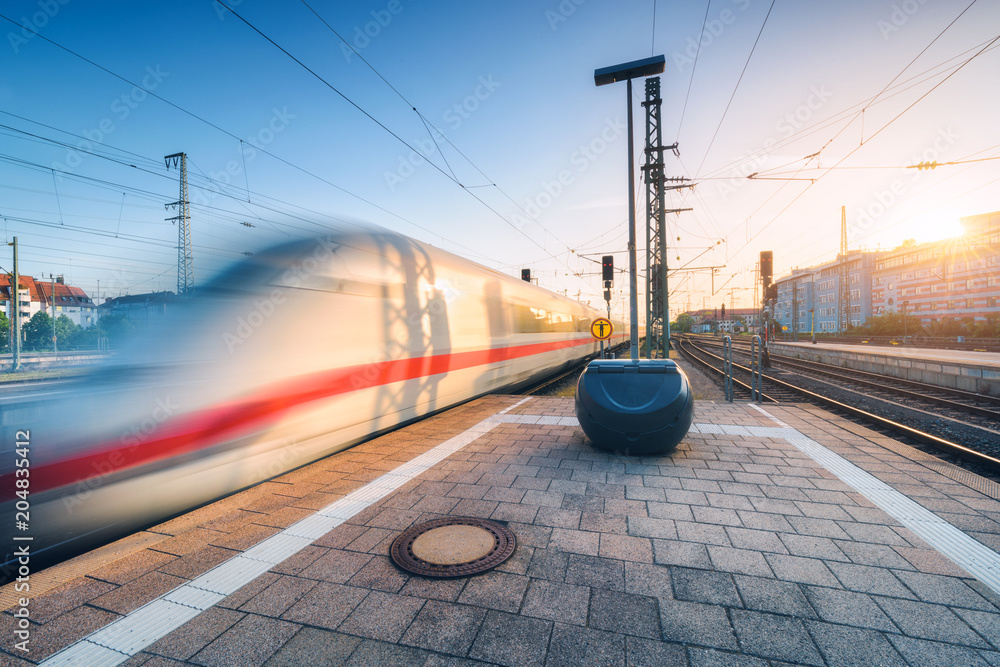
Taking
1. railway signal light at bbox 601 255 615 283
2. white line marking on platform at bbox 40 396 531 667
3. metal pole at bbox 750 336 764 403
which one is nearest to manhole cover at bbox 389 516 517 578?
white line marking on platform at bbox 40 396 531 667

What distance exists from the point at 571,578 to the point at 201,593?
7.42ft

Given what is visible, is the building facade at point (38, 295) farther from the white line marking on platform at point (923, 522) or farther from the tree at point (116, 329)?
the white line marking on platform at point (923, 522)

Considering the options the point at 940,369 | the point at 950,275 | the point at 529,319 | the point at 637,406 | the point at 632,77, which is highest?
the point at 632,77

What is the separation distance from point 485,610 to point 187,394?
2.61 metres

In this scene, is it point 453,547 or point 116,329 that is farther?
point 116,329

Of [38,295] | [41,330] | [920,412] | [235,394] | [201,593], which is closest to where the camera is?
[201,593]

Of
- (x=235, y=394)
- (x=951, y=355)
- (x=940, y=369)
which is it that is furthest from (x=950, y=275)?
(x=235, y=394)

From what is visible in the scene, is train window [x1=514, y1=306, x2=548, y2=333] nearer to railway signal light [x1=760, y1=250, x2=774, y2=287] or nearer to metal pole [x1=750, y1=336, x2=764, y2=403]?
metal pole [x1=750, y1=336, x2=764, y2=403]

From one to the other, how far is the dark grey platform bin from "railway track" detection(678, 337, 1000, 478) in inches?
138

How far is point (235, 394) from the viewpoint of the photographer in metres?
3.39

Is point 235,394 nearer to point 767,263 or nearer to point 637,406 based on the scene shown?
point 637,406

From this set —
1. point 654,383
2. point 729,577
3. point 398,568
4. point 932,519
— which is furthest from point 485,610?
point 932,519

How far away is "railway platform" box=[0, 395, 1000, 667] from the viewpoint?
2043mm

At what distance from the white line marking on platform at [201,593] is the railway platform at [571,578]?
0.01 m
